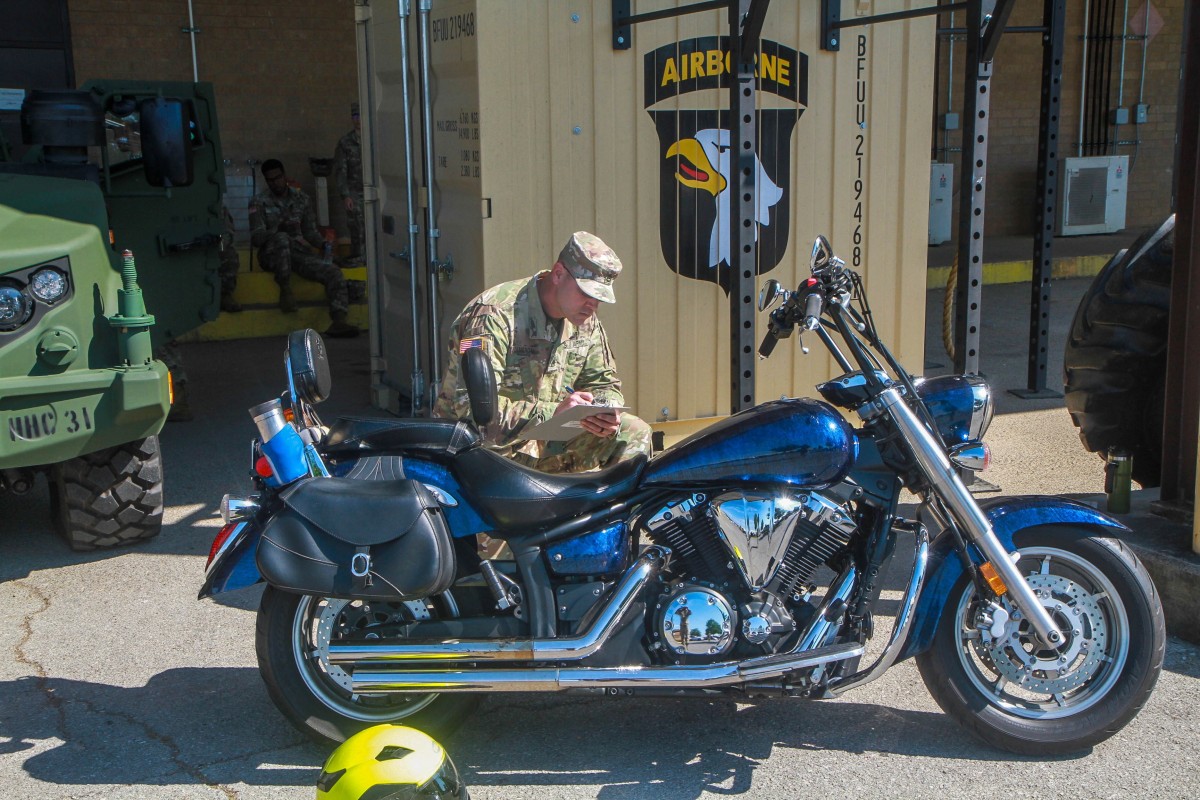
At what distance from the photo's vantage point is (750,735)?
3.75m

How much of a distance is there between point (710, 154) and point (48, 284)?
3.19 m

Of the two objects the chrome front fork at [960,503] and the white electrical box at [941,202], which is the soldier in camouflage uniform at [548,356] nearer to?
the chrome front fork at [960,503]

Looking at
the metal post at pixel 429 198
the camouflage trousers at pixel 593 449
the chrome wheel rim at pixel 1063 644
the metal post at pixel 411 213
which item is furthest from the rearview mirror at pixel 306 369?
the metal post at pixel 411 213

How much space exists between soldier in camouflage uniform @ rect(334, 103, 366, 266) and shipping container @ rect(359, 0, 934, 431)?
4.68 m

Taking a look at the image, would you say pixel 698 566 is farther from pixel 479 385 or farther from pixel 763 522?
pixel 479 385

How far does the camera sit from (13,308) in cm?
468

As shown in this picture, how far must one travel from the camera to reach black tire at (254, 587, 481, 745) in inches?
139

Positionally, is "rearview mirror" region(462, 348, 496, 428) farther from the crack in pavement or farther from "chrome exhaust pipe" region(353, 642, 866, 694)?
the crack in pavement

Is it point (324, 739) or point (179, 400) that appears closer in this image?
point (324, 739)

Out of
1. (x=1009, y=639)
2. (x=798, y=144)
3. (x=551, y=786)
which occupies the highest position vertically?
(x=798, y=144)

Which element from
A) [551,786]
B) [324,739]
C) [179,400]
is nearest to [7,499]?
[179,400]

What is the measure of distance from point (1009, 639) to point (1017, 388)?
4.99 m

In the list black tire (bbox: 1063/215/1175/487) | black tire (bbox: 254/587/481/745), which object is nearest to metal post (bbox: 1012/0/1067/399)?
black tire (bbox: 1063/215/1175/487)

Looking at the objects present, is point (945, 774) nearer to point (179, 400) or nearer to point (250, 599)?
point (250, 599)
